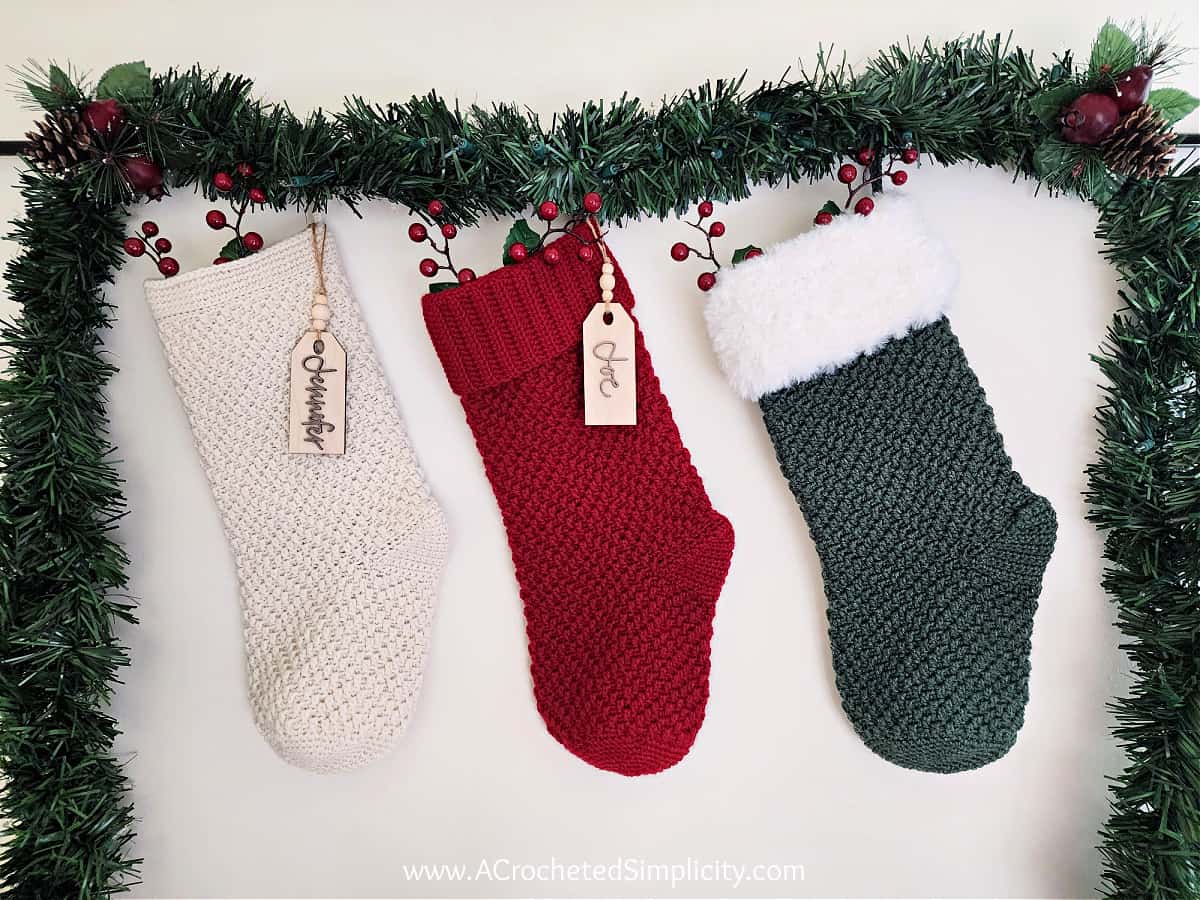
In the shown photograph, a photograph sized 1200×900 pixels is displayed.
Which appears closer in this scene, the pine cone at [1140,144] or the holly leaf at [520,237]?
the pine cone at [1140,144]

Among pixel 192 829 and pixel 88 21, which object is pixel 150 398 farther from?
pixel 192 829

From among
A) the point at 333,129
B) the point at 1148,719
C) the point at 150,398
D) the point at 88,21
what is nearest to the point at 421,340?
the point at 333,129

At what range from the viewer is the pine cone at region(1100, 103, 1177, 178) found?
3.73ft

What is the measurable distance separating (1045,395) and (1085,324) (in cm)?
13

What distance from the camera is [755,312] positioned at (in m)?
1.24

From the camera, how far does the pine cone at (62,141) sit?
3.99 feet

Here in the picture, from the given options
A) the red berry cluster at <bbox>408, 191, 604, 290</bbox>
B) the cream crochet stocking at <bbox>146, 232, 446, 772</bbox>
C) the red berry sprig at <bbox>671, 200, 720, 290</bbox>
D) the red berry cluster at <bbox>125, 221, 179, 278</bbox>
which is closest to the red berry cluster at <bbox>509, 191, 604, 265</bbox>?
the red berry cluster at <bbox>408, 191, 604, 290</bbox>

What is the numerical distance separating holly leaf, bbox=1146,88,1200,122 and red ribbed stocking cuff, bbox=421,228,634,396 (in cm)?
86

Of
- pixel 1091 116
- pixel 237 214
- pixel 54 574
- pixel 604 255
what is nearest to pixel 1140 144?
pixel 1091 116

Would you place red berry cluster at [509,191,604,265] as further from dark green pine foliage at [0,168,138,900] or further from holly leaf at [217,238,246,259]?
dark green pine foliage at [0,168,138,900]

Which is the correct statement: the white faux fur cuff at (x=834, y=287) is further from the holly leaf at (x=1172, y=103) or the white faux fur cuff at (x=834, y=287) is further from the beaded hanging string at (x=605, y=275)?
the holly leaf at (x=1172, y=103)

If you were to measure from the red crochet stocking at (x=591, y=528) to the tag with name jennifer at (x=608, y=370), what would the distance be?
0.03m

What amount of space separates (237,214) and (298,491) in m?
0.50

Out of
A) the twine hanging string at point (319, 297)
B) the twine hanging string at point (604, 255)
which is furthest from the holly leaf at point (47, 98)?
the twine hanging string at point (604, 255)
